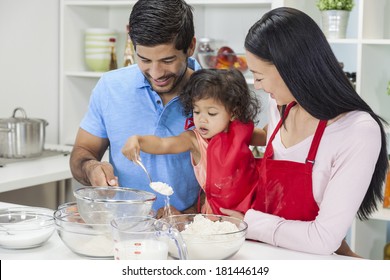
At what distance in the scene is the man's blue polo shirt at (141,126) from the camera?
2.11 m

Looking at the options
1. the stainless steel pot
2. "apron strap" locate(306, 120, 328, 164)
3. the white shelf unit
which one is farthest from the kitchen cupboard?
"apron strap" locate(306, 120, 328, 164)

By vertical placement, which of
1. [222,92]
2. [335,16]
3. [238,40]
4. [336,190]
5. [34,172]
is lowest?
[34,172]

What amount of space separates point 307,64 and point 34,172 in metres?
1.52

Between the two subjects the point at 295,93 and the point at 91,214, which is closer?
the point at 91,214

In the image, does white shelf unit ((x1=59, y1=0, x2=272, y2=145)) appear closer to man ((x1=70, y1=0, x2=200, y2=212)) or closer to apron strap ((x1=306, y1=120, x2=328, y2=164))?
man ((x1=70, y1=0, x2=200, y2=212))

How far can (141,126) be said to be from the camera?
212 cm

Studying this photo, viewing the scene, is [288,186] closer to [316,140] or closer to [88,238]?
[316,140]

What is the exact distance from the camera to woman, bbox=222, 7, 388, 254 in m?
1.58

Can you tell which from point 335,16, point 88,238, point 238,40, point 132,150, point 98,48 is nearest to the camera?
point 88,238

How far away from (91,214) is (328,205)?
1.78ft

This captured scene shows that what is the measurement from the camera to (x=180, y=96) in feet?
6.61

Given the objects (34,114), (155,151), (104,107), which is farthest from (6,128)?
(155,151)

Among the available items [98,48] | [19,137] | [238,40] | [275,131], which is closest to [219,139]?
[275,131]
